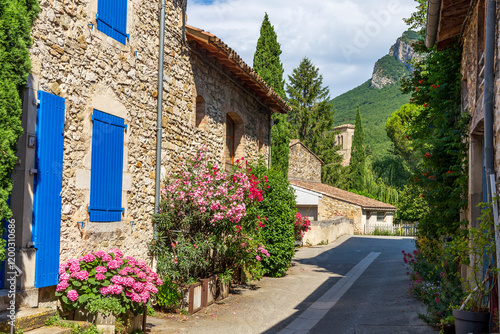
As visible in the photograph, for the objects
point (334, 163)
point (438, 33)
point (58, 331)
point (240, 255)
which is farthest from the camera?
point (334, 163)

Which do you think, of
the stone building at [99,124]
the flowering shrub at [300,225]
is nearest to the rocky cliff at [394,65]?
the flowering shrub at [300,225]

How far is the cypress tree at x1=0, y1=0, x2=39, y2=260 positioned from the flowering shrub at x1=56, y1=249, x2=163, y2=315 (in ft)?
4.40

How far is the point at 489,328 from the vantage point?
16.5 ft

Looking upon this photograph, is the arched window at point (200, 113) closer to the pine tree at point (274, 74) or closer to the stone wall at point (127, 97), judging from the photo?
the stone wall at point (127, 97)

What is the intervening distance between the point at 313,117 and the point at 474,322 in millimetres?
40334

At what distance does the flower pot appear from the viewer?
5.12 meters

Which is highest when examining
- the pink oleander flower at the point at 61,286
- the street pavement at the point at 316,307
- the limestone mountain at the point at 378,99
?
the limestone mountain at the point at 378,99

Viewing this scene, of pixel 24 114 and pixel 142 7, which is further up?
pixel 142 7

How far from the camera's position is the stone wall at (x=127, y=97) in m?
5.86

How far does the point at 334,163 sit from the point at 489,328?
39176mm

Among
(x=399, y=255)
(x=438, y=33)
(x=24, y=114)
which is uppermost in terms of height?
(x=438, y=33)

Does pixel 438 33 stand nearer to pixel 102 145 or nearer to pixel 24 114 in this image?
pixel 102 145

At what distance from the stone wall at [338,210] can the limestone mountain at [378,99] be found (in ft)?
101

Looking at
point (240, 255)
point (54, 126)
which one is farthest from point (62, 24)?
point (240, 255)
